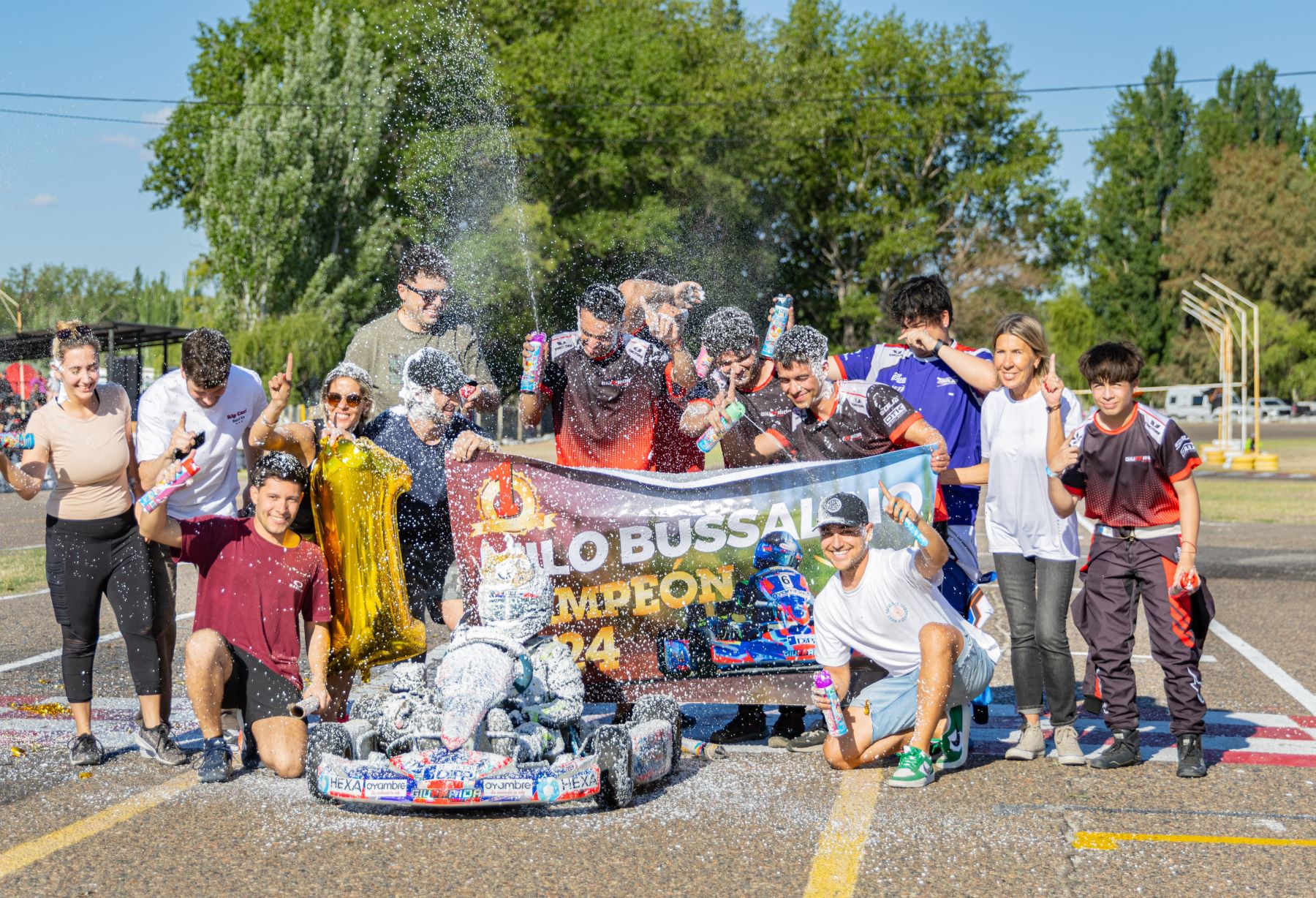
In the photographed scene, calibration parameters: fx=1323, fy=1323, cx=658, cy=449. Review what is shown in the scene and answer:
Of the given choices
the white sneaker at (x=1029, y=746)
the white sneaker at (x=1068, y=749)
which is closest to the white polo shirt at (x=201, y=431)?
the white sneaker at (x=1029, y=746)

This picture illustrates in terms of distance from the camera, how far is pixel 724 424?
696 cm

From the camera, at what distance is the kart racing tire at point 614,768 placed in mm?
5352

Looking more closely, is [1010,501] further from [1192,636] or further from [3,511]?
[3,511]

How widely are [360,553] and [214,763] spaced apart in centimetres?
120

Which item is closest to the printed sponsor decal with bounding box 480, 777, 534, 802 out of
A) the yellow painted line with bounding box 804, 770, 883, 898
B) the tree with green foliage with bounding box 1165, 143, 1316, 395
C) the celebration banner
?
the yellow painted line with bounding box 804, 770, 883, 898

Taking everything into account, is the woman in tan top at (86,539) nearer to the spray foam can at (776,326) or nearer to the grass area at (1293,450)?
the spray foam can at (776,326)

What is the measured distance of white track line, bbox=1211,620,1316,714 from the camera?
25.4 ft

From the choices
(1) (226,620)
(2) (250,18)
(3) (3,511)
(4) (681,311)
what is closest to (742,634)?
(4) (681,311)

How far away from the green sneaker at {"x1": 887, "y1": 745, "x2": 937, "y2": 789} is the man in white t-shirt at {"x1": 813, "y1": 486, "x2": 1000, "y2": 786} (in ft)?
0.10

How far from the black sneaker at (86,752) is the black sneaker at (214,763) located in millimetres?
568

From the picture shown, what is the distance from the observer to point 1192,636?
20.0 ft

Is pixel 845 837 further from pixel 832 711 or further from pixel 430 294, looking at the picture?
pixel 430 294

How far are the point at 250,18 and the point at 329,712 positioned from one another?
47.2m

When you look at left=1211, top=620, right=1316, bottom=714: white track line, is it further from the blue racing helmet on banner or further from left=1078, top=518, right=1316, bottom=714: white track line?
the blue racing helmet on banner
